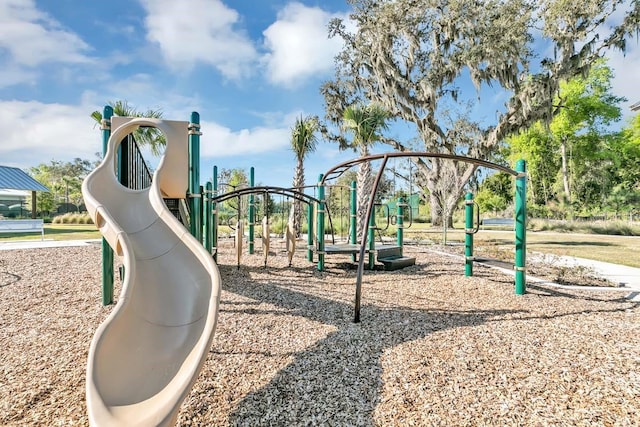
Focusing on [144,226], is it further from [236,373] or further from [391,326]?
[391,326]

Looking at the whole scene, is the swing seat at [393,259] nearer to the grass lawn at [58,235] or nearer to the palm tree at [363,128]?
the palm tree at [363,128]

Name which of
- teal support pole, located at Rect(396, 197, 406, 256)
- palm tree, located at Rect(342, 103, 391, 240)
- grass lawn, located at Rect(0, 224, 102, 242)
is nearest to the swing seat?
teal support pole, located at Rect(396, 197, 406, 256)

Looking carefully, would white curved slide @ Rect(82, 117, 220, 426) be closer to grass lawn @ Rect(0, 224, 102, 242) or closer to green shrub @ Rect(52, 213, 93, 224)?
grass lawn @ Rect(0, 224, 102, 242)

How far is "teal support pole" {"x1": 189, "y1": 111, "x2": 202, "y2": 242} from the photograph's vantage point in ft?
13.7

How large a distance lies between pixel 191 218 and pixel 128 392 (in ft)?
9.07

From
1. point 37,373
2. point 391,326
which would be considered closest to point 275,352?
point 391,326

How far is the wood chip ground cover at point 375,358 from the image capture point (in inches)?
72.7

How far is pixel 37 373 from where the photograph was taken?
2.27 meters

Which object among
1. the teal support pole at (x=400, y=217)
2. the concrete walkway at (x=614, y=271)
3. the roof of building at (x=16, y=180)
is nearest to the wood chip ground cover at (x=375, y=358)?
the concrete walkway at (x=614, y=271)

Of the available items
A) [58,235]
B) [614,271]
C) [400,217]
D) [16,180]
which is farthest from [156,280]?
[16,180]

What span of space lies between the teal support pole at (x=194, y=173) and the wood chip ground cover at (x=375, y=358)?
Answer: 3.14ft

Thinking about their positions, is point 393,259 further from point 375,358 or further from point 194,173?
point 375,358

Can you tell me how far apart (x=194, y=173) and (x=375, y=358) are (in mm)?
3096

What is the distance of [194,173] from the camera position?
14.1 feet
